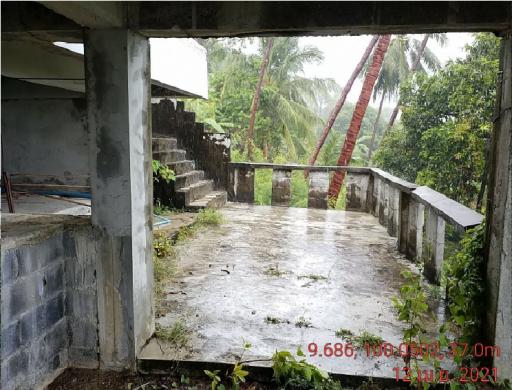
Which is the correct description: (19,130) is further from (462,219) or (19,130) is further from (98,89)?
(462,219)

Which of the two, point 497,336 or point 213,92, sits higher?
point 213,92

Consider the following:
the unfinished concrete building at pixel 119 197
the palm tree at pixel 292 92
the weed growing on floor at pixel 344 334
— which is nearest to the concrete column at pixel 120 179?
the unfinished concrete building at pixel 119 197

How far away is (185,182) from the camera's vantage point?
786 cm

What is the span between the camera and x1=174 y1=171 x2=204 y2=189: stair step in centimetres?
761

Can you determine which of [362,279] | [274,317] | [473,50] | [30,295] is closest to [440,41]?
[473,50]

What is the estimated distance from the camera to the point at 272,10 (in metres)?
2.80

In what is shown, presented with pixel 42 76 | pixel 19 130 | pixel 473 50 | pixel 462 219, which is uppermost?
pixel 473 50

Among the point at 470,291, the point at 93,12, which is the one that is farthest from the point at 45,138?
the point at 470,291

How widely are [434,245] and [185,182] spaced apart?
4693mm

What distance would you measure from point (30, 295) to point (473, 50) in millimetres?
9332

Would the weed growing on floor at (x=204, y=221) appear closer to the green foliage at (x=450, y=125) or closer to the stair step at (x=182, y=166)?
the stair step at (x=182, y=166)

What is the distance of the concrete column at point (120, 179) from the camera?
2879 millimetres

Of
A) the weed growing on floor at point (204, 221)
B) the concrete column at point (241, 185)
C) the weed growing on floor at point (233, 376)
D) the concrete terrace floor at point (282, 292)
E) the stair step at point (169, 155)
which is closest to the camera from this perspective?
the weed growing on floor at point (233, 376)

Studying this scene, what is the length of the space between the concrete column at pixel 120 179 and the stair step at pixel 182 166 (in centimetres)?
470
